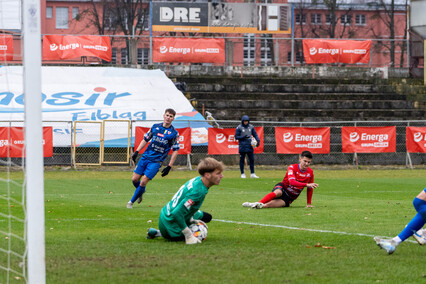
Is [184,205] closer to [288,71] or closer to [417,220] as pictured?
[417,220]

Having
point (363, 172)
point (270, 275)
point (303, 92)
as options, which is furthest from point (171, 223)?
point (303, 92)

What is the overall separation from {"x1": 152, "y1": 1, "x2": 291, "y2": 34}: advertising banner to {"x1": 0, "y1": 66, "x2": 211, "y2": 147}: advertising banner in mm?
3363

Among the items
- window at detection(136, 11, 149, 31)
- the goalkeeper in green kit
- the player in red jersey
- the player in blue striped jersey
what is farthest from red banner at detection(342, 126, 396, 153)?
window at detection(136, 11, 149, 31)

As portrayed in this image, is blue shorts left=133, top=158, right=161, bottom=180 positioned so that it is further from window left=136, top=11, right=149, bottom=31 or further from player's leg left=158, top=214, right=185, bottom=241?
window left=136, top=11, right=149, bottom=31

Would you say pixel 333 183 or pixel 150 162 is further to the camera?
pixel 333 183

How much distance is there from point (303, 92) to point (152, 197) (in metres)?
19.7

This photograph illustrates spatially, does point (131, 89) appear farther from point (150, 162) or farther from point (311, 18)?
point (311, 18)

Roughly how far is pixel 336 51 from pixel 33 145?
103ft

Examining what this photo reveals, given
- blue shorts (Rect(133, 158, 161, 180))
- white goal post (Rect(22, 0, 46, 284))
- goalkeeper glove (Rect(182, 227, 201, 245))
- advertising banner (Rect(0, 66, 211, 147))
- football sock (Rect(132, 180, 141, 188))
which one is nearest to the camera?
white goal post (Rect(22, 0, 46, 284))

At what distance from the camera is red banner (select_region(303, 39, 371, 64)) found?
118ft

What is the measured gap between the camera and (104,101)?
30.1 m

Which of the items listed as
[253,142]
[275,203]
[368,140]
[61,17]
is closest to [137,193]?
[275,203]

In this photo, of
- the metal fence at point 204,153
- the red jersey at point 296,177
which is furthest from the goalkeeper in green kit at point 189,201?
the metal fence at point 204,153

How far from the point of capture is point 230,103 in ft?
108
